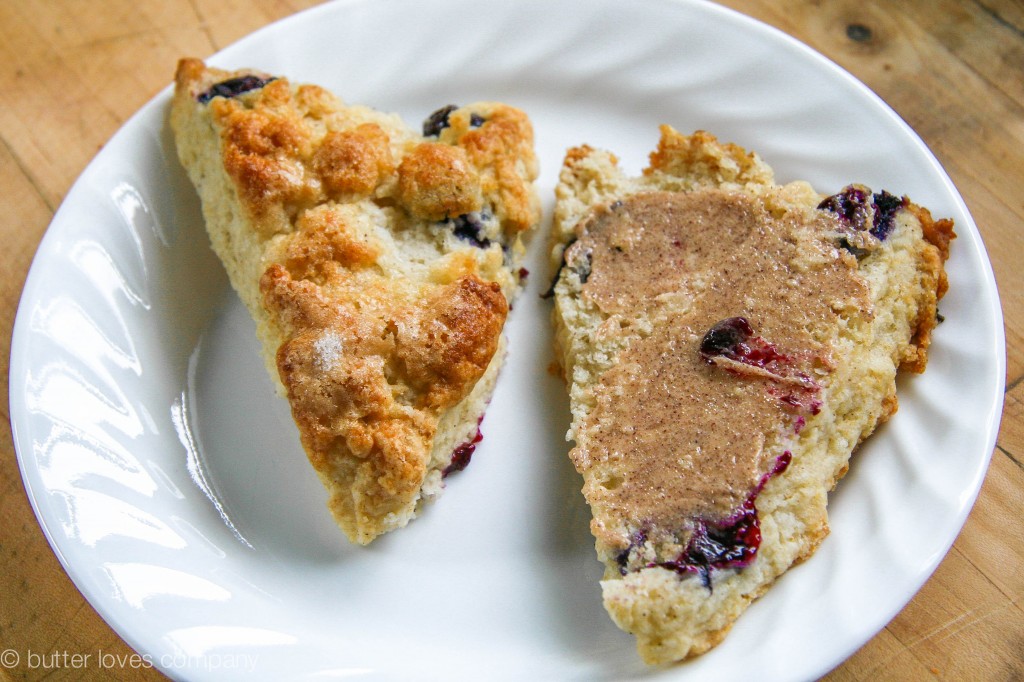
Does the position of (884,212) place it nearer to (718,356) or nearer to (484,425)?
(718,356)

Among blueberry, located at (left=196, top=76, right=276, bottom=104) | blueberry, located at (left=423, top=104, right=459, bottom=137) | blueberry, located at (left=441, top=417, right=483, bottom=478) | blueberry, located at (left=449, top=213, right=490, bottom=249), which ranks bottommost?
blueberry, located at (left=441, top=417, right=483, bottom=478)

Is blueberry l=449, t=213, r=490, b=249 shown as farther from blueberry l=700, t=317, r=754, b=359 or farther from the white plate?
blueberry l=700, t=317, r=754, b=359

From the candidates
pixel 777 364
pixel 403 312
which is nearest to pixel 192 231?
pixel 403 312

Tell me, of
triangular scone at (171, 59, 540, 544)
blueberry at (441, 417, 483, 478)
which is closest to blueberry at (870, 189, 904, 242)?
triangular scone at (171, 59, 540, 544)

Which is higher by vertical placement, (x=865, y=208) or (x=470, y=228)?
(x=470, y=228)

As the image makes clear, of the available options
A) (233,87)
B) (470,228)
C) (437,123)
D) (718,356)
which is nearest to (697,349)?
(718,356)

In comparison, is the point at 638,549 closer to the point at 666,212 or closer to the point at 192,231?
the point at 666,212
